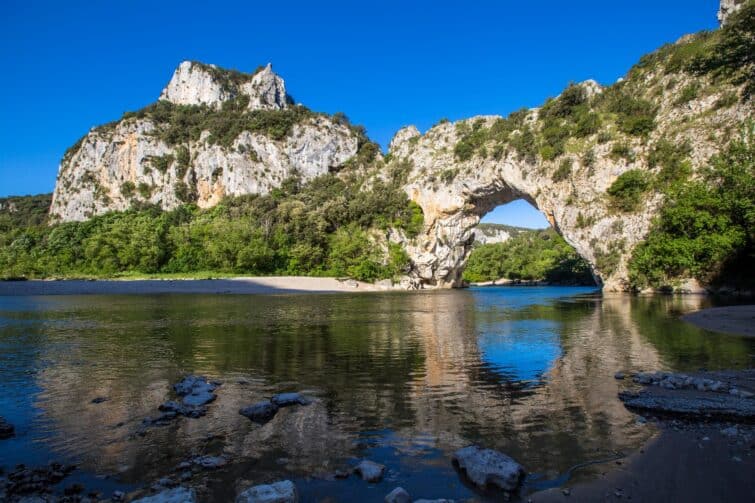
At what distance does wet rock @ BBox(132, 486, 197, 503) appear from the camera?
468cm

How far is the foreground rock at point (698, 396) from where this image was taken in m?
7.25

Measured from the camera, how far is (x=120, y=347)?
50.5 feet

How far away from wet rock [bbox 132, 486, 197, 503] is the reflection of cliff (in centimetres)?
105

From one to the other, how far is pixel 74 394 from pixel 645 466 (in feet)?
36.5

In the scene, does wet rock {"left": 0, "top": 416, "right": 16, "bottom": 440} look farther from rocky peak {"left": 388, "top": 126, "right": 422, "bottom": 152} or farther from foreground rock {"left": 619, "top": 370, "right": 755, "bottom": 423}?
Answer: rocky peak {"left": 388, "top": 126, "right": 422, "bottom": 152}

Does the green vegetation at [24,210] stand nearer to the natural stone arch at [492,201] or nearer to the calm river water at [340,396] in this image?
the natural stone arch at [492,201]

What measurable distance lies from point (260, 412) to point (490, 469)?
4530mm

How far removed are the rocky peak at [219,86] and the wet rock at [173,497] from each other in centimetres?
12691

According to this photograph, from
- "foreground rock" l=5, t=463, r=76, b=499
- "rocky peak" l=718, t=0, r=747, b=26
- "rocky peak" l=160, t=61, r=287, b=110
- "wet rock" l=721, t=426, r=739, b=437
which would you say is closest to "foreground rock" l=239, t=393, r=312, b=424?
"foreground rock" l=5, t=463, r=76, b=499

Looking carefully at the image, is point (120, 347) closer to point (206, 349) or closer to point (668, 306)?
point (206, 349)

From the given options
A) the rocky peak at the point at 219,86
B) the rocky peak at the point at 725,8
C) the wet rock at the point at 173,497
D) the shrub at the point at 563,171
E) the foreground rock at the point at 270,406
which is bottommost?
the foreground rock at the point at 270,406

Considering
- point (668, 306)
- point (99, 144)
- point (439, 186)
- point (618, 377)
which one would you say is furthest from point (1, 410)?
point (99, 144)

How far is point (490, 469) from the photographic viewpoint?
17.6ft

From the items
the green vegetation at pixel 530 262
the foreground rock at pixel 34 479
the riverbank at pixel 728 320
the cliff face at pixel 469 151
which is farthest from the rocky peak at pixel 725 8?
the foreground rock at pixel 34 479
